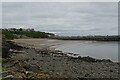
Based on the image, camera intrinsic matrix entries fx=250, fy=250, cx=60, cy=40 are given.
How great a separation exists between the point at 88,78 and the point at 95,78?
574mm

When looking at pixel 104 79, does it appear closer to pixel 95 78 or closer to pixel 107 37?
pixel 95 78

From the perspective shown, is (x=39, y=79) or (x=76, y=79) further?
(x=76, y=79)

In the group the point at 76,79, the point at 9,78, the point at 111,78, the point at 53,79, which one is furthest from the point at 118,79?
the point at 9,78

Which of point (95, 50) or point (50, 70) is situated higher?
point (50, 70)

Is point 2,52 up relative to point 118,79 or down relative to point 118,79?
up

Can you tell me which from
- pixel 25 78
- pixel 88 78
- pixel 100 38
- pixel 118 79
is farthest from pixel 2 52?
pixel 100 38

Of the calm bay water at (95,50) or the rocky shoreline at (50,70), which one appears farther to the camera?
the calm bay water at (95,50)

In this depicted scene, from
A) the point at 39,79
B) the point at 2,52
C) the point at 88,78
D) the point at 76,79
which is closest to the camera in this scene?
the point at 39,79

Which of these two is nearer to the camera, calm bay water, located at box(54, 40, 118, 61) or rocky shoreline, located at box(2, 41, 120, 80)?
rocky shoreline, located at box(2, 41, 120, 80)

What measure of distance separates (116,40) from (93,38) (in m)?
10.2

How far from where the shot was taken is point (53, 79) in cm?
1126

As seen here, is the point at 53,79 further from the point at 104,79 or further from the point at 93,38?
the point at 93,38

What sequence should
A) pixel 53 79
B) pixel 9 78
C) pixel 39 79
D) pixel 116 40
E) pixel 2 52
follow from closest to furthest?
pixel 9 78
pixel 39 79
pixel 53 79
pixel 2 52
pixel 116 40

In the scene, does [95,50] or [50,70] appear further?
[95,50]
